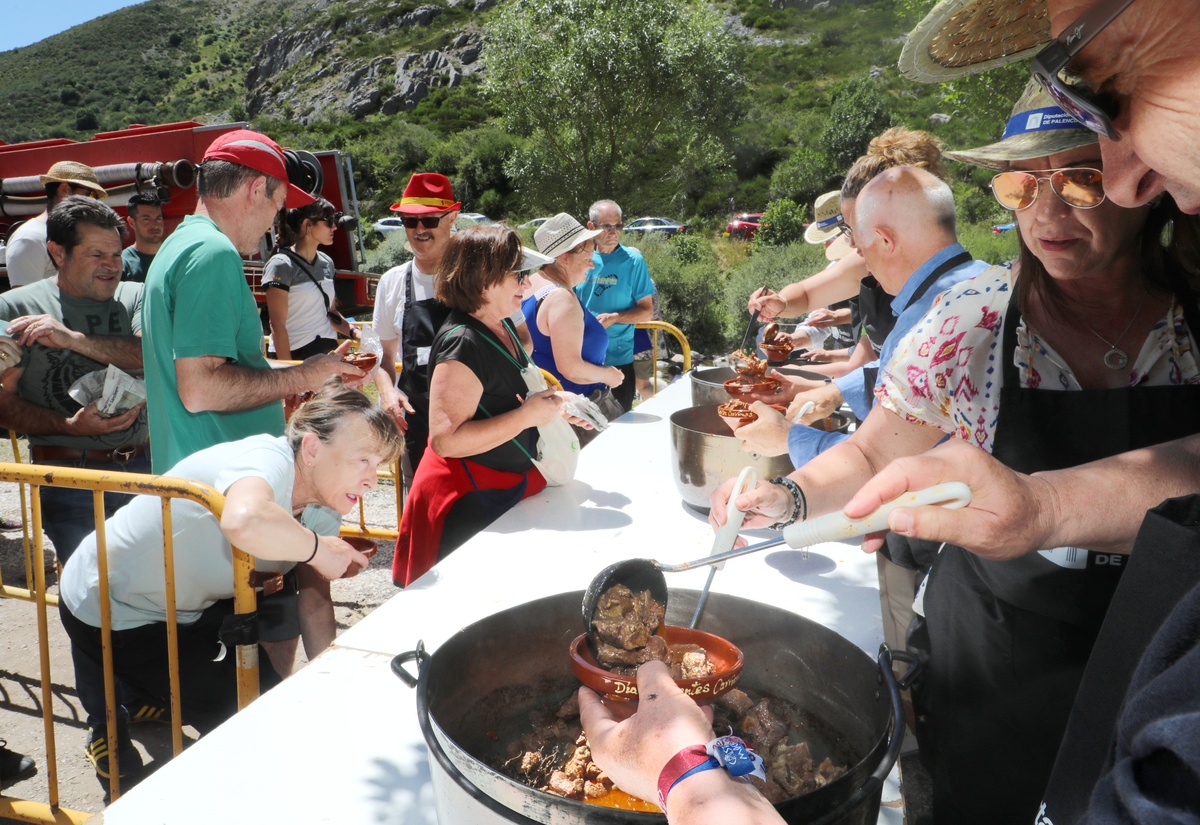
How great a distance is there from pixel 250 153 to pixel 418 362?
137cm

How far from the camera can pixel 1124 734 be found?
52cm

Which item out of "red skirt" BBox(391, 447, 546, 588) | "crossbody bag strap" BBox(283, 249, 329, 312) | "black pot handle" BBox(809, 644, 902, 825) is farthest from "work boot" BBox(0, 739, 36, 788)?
"crossbody bag strap" BBox(283, 249, 329, 312)

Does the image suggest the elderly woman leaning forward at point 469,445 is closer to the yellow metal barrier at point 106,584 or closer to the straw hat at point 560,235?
the yellow metal barrier at point 106,584

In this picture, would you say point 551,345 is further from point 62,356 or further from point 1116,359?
point 1116,359

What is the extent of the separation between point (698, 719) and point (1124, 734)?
0.51 meters

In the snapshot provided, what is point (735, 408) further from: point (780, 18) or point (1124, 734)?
point (780, 18)

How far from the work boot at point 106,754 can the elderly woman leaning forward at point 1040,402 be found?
2.44 meters

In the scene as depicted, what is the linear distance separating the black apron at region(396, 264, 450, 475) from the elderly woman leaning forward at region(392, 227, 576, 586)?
947mm

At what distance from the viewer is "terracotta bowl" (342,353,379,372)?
3230mm

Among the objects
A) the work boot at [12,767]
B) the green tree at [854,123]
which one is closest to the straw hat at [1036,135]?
the work boot at [12,767]

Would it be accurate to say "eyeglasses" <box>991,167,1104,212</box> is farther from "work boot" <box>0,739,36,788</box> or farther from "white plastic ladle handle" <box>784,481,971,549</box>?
"work boot" <box>0,739,36,788</box>

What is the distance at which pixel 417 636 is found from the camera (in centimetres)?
188

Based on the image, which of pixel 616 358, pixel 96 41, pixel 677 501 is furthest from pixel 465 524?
pixel 96 41

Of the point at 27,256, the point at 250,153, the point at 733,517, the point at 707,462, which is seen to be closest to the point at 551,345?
the point at 250,153
